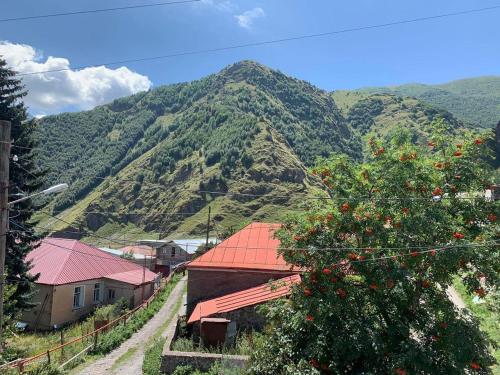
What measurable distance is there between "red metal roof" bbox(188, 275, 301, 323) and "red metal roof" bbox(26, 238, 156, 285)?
15503 mm

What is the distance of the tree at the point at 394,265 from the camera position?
10594 millimetres

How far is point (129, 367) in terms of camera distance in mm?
17156

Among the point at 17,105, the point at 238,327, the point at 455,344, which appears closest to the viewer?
the point at 455,344

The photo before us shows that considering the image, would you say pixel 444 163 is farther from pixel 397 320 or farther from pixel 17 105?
pixel 17 105

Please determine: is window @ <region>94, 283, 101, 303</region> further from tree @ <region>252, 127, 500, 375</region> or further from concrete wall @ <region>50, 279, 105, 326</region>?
tree @ <region>252, 127, 500, 375</region>

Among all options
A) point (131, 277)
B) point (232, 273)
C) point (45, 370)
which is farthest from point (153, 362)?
point (131, 277)

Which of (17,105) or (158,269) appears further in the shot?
(158,269)

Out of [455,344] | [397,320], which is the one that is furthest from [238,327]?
[455,344]

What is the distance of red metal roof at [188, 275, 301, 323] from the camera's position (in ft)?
54.1

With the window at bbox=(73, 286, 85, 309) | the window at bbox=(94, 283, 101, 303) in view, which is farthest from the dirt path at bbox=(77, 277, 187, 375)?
the window at bbox=(94, 283, 101, 303)

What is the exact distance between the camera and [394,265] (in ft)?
35.3

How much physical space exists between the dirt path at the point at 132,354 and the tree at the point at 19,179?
21.0 ft

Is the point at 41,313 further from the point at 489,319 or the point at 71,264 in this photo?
the point at 489,319

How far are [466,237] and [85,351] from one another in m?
16.6
